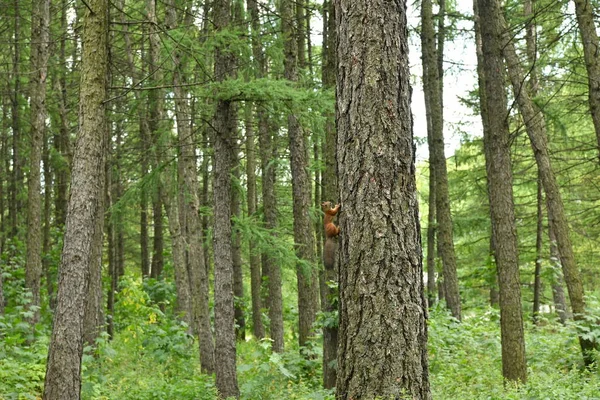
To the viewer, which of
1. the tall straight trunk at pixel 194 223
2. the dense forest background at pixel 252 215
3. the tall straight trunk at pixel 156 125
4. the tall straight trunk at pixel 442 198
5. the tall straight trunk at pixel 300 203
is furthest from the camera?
the tall straight trunk at pixel 442 198

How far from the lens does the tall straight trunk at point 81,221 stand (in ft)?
22.6

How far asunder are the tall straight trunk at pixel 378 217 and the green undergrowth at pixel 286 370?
2.81m

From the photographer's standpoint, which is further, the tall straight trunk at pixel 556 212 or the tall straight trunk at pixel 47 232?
the tall straight trunk at pixel 47 232

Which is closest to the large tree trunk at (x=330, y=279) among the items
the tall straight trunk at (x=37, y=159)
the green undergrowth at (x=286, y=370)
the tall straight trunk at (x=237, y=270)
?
the green undergrowth at (x=286, y=370)

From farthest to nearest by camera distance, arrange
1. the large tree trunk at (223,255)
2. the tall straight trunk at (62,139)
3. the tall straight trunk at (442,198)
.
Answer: the tall straight trunk at (62,139) → the tall straight trunk at (442,198) → the large tree trunk at (223,255)

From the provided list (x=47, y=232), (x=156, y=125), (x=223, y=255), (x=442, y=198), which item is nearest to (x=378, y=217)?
(x=223, y=255)

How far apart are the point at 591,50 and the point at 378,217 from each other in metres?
6.88

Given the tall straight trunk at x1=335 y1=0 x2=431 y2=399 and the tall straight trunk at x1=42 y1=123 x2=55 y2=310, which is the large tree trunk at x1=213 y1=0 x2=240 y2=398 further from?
the tall straight trunk at x1=42 y1=123 x2=55 y2=310

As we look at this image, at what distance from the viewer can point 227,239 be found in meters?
9.34

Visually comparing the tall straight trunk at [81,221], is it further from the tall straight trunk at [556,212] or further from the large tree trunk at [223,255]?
the tall straight trunk at [556,212]

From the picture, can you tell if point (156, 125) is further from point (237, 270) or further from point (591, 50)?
point (591, 50)

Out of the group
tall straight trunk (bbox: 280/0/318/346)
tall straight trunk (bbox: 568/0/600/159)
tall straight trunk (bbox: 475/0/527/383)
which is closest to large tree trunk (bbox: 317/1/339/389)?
tall straight trunk (bbox: 280/0/318/346)

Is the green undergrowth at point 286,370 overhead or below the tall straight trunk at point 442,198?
below

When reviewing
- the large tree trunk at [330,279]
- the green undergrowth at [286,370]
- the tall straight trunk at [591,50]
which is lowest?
Result: the green undergrowth at [286,370]
